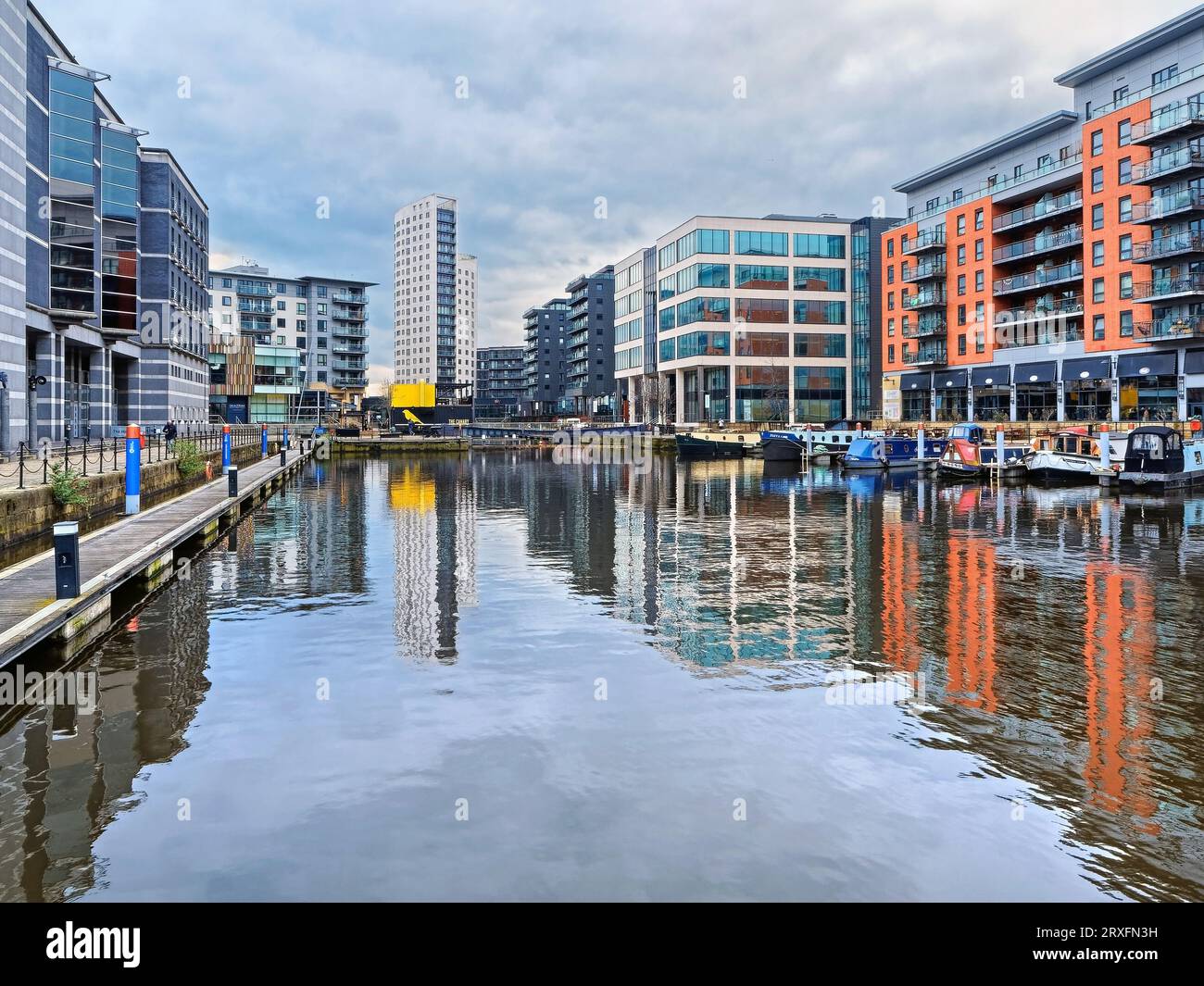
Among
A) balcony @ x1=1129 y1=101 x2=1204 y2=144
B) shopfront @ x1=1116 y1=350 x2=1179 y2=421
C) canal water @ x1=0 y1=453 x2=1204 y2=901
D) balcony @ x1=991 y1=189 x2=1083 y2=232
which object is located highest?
balcony @ x1=1129 y1=101 x2=1204 y2=144

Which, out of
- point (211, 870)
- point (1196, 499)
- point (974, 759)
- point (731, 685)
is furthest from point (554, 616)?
point (1196, 499)

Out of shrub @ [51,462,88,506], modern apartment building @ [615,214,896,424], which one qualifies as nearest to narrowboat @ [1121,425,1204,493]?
shrub @ [51,462,88,506]

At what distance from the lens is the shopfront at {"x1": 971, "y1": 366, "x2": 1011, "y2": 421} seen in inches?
2945

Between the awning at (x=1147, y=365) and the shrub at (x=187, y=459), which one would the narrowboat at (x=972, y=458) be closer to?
the awning at (x=1147, y=365)

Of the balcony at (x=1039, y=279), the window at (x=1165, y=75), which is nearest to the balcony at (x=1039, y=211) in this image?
the balcony at (x=1039, y=279)

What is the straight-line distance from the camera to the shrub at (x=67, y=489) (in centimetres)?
2333

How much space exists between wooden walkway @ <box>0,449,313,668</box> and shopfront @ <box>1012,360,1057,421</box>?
194ft

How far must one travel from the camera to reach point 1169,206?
190 ft

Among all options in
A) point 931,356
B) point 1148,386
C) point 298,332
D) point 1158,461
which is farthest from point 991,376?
point 298,332

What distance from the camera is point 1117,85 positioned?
63719 mm

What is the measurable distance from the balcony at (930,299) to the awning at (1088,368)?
56.0 feet

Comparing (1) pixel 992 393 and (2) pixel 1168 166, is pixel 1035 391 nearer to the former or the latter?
(1) pixel 992 393

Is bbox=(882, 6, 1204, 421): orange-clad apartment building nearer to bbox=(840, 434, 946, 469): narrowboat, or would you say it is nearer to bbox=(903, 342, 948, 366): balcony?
bbox=(903, 342, 948, 366): balcony
